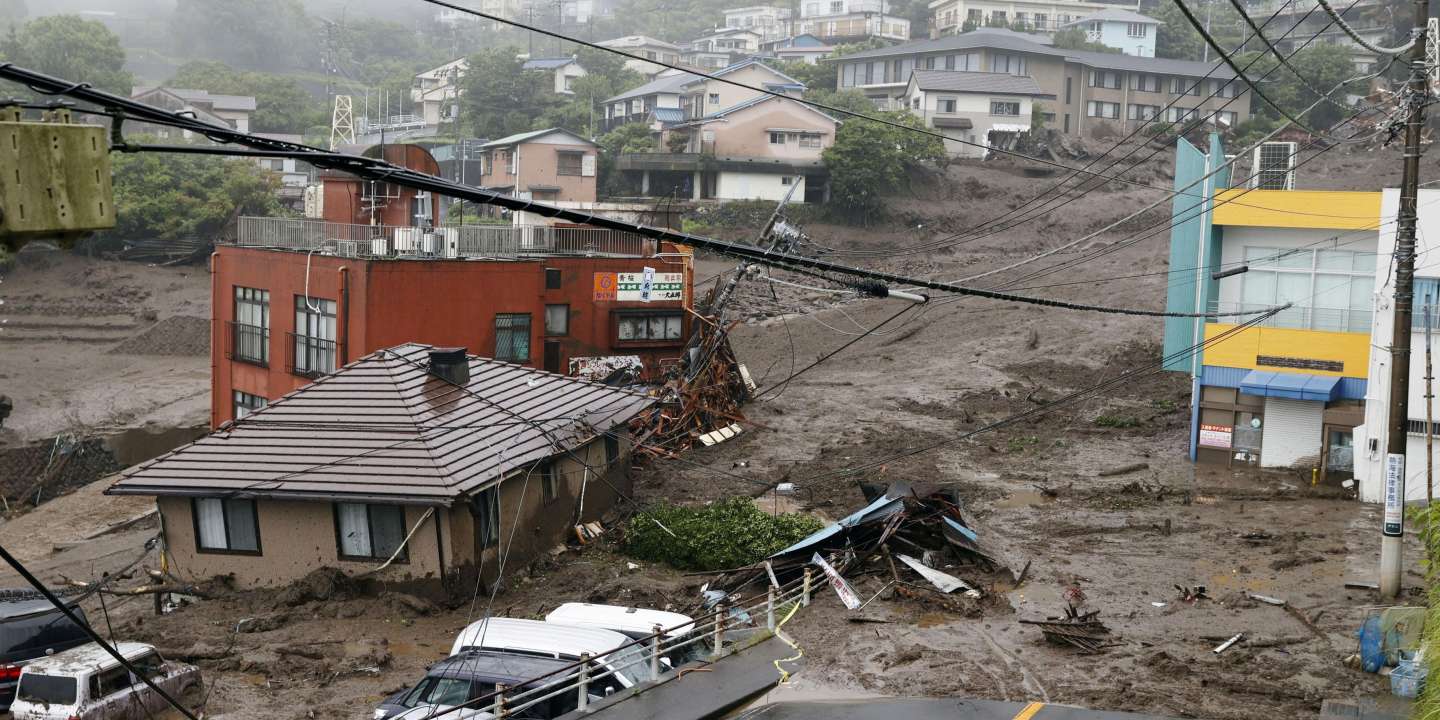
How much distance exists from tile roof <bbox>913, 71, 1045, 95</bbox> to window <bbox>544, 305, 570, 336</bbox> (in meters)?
44.9

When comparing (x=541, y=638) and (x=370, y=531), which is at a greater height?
(x=541, y=638)

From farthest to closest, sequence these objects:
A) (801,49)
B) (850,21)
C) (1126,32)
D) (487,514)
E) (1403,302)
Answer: (850,21) → (801,49) → (1126,32) → (487,514) → (1403,302)

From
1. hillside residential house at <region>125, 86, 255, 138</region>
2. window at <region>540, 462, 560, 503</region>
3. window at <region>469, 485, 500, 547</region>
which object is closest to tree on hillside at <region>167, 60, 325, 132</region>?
hillside residential house at <region>125, 86, 255, 138</region>

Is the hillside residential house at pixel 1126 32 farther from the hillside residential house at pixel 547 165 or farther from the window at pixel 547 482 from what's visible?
the window at pixel 547 482

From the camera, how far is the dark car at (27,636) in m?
15.5

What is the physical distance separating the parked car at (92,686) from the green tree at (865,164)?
5174 cm

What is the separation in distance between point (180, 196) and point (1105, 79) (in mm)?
56658

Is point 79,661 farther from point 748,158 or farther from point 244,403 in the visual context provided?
point 748,158

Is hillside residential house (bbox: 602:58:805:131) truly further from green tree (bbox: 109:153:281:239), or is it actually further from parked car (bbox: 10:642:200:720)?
parked car (bbox: 10:642:200:720)

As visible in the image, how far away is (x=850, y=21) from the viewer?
117 m

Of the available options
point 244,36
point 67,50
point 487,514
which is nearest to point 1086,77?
point 487,514

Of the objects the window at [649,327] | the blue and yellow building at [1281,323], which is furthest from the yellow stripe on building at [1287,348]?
the window at [649,327]

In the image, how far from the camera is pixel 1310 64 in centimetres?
7100

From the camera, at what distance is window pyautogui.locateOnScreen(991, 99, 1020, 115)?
74.3 meters
